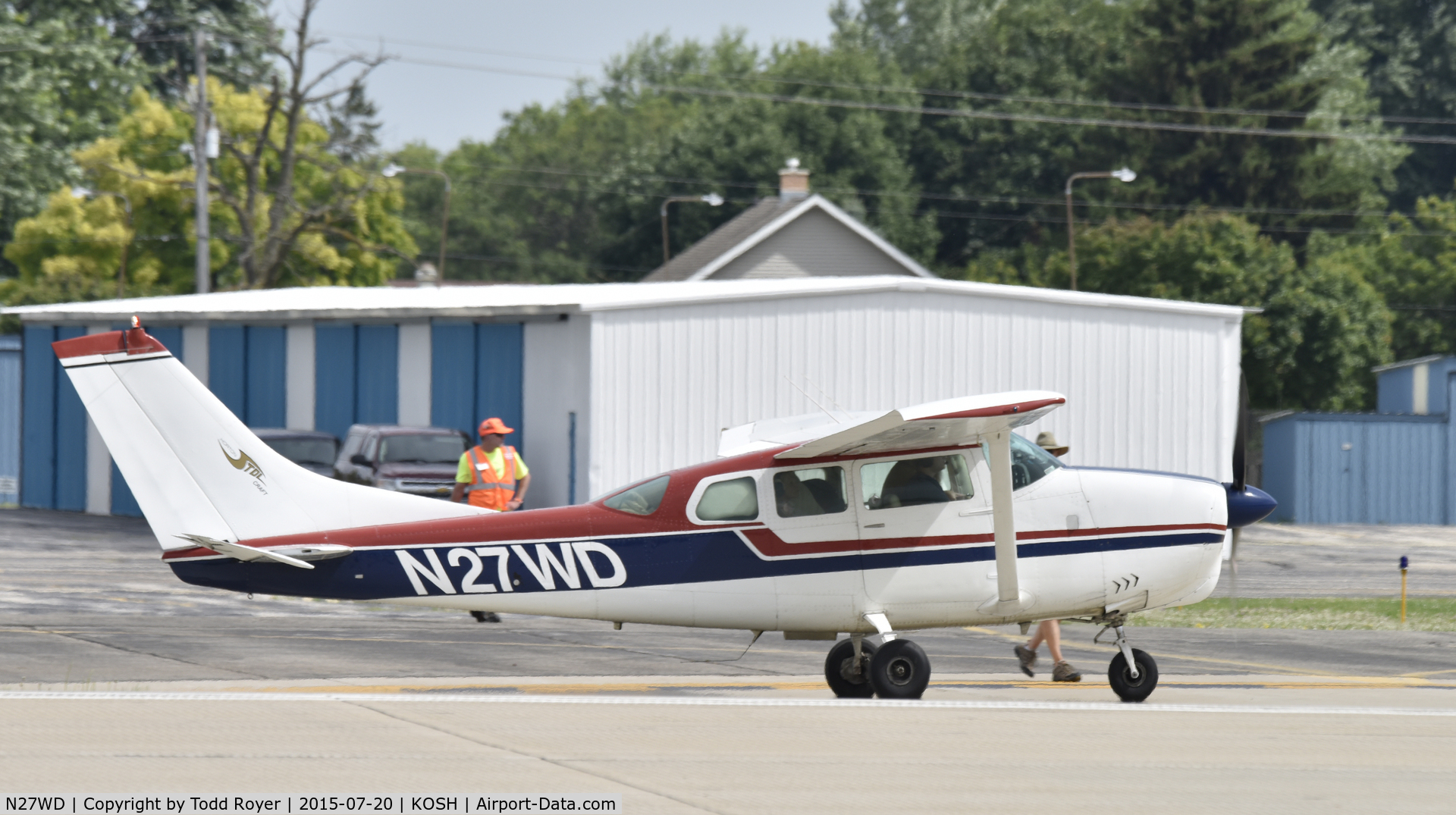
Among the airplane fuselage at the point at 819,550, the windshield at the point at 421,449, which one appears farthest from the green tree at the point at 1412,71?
the airplane fuselage at the point at 819,550

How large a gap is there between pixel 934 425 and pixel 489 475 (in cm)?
727

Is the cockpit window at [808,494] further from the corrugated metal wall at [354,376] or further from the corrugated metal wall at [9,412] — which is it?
the corrugated metal wall at [9,412]

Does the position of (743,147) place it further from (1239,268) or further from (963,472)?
(963,472)

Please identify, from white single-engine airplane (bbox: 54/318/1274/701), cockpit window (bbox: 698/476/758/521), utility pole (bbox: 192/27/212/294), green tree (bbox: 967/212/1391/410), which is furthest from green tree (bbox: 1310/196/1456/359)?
cockpit window (bbox: 698/476/758/521)

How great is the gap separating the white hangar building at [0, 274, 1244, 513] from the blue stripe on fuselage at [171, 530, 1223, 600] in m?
12.5

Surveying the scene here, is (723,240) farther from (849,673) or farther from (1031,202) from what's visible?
(849,673)

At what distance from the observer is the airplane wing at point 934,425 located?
35.5 feet

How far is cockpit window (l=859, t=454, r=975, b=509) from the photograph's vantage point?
11922 mm

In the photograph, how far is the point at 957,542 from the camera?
11914 mm

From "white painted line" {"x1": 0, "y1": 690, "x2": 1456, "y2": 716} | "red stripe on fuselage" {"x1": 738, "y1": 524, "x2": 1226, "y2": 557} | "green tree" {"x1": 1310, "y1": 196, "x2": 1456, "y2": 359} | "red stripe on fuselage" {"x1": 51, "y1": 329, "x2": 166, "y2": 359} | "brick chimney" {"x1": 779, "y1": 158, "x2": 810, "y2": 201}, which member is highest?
"brick chimney" {"x1": 779, "y1": 158, "x2": 810, "y2": 201}

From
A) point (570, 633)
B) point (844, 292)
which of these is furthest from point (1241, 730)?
point (844, 292)

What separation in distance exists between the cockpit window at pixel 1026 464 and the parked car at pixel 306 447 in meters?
17.2

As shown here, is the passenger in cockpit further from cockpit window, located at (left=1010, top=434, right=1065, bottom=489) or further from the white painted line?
the white painted line

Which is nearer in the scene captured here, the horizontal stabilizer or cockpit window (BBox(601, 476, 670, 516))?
the horizontal stabilizer
